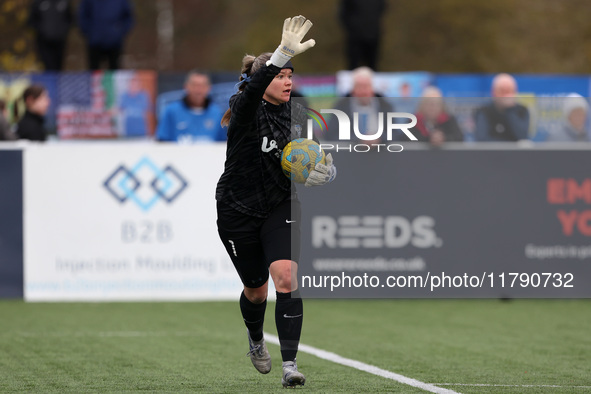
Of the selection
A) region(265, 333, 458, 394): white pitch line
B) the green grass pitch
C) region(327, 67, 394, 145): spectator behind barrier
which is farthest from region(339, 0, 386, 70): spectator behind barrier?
region(265, 333, 458, 394): white pitch line

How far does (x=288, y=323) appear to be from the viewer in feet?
25.8

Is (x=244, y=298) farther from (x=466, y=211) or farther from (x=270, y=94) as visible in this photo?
(x=466, y=211)

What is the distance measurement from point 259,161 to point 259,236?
1.59 ft

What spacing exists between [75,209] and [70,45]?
26894mm

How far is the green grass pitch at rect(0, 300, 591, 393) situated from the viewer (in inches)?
320

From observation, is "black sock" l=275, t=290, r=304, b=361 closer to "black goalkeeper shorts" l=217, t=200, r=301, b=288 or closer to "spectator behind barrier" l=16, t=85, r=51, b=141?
"black goalkeeper shorts" l=217, t=200, r=301, b=288

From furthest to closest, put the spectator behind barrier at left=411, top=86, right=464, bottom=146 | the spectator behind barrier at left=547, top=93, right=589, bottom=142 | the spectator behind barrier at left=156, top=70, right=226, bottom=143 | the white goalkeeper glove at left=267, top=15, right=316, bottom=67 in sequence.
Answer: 1. the spectator behind barrier at left=156, top=70, right=226, bottom=143
2. the spectator behind barrier at left=547, top=93, right=589, bottom=142
3. the spectator behind barrier at left=411, top=86, right=464, bottom=146
4. the white goalkeeper glove at left=267, top=15, right=316, bottom=67

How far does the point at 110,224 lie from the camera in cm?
1306

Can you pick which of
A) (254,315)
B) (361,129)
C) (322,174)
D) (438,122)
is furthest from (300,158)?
(438,122)

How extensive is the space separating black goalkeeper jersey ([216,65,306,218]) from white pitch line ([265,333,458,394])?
1.43 meters

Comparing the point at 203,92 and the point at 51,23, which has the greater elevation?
the point at 51,23

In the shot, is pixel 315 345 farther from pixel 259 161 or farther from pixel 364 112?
pixel 259 161

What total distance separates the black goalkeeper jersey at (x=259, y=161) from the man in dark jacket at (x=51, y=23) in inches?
471

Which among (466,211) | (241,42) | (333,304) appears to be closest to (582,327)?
(466,211)
